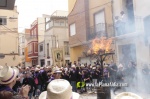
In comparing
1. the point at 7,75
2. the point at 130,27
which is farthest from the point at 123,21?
the point at 7,75

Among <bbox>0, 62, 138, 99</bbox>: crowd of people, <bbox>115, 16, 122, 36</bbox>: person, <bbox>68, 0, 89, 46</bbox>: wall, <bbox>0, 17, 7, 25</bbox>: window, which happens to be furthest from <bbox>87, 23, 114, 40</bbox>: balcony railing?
<bbox>0, 17, 7, 25</bbox>: window

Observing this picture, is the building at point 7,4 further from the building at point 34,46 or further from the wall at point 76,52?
the building at point 34,46

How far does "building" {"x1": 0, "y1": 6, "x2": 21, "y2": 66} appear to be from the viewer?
2688 centimetres

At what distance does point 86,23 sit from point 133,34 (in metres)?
6.26

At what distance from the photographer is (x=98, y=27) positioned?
1838 cm

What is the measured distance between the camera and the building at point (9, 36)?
26.9 meters

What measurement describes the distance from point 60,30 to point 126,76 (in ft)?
66.6

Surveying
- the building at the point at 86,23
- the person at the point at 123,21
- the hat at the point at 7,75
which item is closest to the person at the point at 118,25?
the person at the point at 123,21

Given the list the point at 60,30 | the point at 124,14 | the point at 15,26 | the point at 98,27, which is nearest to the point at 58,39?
the point at 60,30

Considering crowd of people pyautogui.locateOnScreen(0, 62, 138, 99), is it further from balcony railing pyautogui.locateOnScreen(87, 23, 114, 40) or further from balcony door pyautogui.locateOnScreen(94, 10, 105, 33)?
balcony door pyautogui.locateOnScreen(94, 10, 105, 33)

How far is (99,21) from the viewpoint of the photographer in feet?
61.1

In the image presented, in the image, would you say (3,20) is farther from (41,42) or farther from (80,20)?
(80,20)

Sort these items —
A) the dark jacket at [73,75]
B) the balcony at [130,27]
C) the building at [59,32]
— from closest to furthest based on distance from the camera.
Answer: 1. the dark jacket at [73,75]
2. the balcony at [130,27]
3. the building at [59,32]

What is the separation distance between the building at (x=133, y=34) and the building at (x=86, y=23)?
1.21 meters
